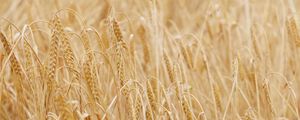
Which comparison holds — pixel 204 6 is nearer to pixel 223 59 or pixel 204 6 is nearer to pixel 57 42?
pixel 223 59

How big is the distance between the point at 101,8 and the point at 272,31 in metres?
0.96

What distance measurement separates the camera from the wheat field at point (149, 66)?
1530 millimetres

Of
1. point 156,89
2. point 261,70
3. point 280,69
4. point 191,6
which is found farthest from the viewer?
point 191,6

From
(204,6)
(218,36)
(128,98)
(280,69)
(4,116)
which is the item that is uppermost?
(204,6)

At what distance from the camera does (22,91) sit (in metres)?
1.62

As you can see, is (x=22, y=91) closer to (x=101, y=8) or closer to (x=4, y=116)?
(x=4, y=116)

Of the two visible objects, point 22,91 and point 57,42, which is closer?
point 57,42

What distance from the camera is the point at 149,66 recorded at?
227 centimetres

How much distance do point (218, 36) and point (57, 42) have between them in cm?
→ 109

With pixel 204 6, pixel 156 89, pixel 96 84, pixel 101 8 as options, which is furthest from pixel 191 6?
pixel 96 84

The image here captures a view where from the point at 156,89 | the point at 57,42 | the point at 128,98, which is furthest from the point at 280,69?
the point at 57,42

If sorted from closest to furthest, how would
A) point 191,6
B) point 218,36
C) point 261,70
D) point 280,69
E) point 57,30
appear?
point 57,30 < point 261,70 < point 280,69 < point 218,36 < point 191,6

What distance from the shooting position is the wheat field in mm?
1530

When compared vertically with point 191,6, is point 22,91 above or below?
below
